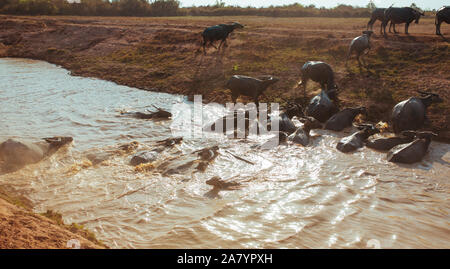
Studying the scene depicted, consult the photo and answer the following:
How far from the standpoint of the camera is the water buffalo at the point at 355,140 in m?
7.74

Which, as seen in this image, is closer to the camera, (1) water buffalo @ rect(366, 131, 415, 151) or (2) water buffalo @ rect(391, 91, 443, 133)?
(1) water buffalo @ rect(366, 131, 415, 151)

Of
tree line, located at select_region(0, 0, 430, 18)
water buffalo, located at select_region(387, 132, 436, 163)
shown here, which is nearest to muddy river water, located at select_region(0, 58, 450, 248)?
water buffalo, located at select_region(387, 132, 436, 163)

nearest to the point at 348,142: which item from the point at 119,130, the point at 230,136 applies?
the point at 230,136

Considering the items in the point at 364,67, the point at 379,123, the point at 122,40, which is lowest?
the point at 379,123

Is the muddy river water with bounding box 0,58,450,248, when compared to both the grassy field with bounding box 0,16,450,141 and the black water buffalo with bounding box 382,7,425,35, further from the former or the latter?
the black water buffalo with bounding box 382,7,425,35

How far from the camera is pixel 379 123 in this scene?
9.10 metres

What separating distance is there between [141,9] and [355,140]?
33.3 m

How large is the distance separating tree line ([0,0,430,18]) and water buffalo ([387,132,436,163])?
2571cm

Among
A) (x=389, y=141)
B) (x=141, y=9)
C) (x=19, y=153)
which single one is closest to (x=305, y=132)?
(x=389, y=141)

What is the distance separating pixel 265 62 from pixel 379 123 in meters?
6.62

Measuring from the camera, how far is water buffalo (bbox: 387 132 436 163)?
705 cm

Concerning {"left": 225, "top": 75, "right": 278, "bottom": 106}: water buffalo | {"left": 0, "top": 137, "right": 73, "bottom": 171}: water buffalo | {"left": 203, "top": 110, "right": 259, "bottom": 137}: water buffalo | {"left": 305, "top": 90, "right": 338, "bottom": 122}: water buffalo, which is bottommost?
{"left": 0, "top": 137, "right": 73, "bottom": 171}: water buffalo

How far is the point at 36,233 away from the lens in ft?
13.1

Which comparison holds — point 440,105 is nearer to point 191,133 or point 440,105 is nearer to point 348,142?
point 348,142
